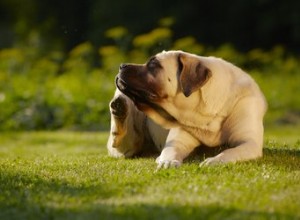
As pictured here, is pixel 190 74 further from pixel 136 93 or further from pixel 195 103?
pixel 136 93

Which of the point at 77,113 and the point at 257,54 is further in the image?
the point at 257,54

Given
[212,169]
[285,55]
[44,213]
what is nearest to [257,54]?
[285,55]

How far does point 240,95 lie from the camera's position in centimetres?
705

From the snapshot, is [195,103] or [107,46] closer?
[195,103]

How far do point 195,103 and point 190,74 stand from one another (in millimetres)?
259

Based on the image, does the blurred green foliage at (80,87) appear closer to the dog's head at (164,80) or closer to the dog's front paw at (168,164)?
the dog's head at (164,80)

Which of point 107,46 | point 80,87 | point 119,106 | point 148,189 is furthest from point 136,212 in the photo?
point 107,46

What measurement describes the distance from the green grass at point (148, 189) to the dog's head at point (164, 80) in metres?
0.51

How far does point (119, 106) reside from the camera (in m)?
7.33

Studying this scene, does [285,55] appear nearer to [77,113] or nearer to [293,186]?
[77,113]

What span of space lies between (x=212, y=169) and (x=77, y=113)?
820cm

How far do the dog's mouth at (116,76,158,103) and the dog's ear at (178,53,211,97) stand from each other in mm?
246

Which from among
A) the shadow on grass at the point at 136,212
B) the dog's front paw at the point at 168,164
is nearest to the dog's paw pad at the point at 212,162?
the dog's front paw at the point at 168,164

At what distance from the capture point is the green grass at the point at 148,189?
4812 mm
